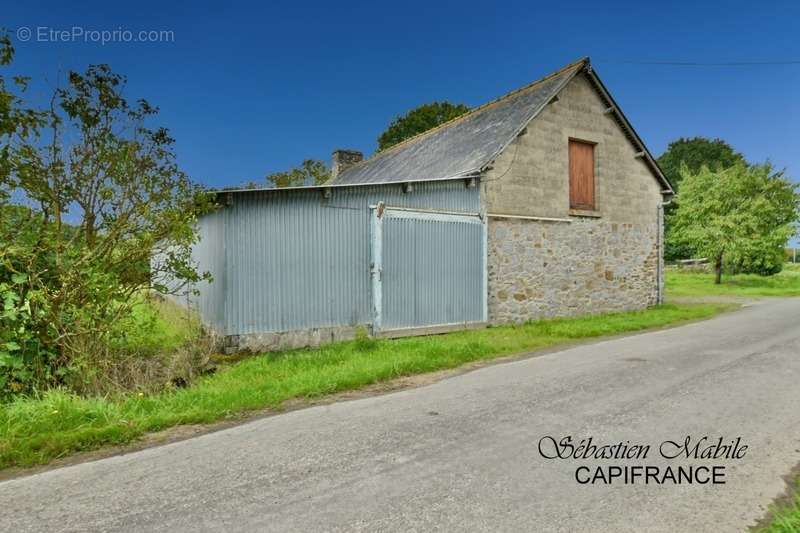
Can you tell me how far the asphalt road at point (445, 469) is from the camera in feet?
9.50

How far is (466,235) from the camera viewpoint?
10969mm

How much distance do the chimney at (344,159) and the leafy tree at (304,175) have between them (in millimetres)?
10637

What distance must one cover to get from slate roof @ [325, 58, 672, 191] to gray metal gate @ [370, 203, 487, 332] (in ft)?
3.59

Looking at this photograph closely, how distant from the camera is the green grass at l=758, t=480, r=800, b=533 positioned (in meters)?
2.68

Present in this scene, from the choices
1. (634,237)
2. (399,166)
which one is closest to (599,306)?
(634,237)

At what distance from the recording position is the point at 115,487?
11.1 ft

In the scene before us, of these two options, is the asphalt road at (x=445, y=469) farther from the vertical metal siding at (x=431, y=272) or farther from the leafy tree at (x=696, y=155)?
the leafy tree at (x=696, y=155)

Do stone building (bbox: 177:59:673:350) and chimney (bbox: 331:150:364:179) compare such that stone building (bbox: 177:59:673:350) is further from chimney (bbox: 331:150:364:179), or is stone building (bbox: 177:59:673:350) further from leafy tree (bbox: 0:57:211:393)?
chimney (bbox: 331:150:364:179)

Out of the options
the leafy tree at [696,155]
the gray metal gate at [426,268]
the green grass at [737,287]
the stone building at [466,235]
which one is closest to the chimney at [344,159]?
the stone building at [466,235]

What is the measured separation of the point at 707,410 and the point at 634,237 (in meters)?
10.9

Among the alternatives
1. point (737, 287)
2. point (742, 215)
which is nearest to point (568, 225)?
point (737, 287)

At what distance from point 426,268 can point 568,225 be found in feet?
16.4

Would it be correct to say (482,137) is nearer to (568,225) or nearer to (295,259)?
(568,225)

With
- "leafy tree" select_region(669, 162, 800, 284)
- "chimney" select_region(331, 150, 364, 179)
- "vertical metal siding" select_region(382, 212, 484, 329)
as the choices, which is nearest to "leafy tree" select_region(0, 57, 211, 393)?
"vertical metal siding" select_region(382, 212, 484, 329)
